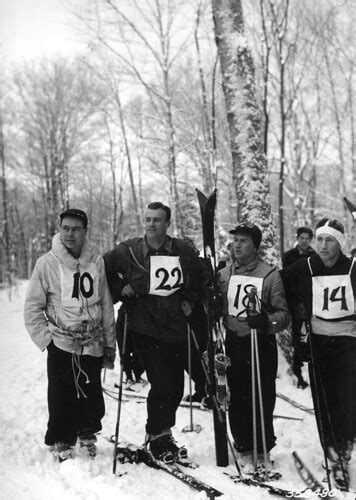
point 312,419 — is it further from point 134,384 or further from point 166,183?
point 166,183

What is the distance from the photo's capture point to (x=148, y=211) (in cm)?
381

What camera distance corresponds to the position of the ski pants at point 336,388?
3381 mm

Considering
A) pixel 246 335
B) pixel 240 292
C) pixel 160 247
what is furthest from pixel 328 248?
pixel 160 247

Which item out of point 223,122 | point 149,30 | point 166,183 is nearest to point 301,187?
point 223,122

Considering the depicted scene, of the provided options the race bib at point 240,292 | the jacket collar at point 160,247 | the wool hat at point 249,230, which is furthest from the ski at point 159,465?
the wool hat at point 249,230

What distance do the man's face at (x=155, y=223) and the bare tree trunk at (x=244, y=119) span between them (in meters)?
2.49

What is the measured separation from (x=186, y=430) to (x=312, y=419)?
4.80ft

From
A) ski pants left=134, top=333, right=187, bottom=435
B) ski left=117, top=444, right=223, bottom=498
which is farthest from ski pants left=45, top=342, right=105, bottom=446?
ski pants left=134, top=333, right=187, bottom=435

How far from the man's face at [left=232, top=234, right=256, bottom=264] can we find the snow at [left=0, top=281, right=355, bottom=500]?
1.74 metres

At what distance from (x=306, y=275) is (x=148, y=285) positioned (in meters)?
1.36

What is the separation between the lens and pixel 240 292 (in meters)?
3.70

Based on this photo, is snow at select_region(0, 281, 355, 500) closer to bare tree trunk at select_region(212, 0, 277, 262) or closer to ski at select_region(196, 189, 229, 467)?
ski at select_region(196, 189, 229, 467)

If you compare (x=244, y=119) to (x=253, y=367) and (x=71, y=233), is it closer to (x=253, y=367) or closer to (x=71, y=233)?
(x=71, y=233)

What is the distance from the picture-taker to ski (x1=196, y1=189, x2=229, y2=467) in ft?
11.4
